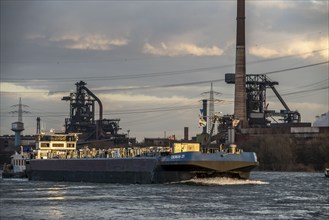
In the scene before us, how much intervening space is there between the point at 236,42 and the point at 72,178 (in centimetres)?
7035

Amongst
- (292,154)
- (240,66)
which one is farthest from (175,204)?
(240,66)

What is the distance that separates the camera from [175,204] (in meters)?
49.9

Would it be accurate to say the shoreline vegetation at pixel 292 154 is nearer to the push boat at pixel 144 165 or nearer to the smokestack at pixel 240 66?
the smokestack at pixel 240 66

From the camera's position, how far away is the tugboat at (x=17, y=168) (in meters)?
110

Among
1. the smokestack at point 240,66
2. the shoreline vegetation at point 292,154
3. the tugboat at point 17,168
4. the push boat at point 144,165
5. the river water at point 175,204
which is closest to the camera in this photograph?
the river water at point 175,204

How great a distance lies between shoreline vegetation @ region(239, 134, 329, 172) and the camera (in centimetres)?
14275

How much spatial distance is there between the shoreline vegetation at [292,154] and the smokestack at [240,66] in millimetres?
9366

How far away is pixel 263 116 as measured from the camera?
573ft

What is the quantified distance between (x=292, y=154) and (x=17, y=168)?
63.3m

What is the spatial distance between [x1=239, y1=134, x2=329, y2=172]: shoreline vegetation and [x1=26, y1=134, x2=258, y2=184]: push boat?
5289 cm

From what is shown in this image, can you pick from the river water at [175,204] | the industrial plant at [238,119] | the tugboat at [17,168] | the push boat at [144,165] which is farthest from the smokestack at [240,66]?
the river water at [175,204]

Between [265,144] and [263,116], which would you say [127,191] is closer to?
[265,144]

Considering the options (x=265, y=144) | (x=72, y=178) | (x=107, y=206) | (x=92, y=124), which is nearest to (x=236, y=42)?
(x=265, y=144)

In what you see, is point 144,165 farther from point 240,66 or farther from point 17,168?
point 240,66
